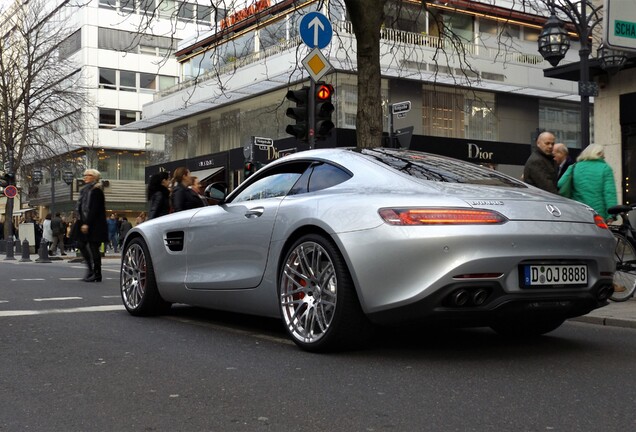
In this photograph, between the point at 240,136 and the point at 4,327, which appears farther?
the point at 240,136

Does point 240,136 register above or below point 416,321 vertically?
above

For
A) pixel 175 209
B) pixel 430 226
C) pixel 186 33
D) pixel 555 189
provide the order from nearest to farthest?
pixel 430 226
pixel 555 189
pixel 175 209
pixel 186 33

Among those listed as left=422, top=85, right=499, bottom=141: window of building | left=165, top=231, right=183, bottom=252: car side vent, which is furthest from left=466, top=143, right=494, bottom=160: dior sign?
left=165, top=231, right=183, bottom=252: car side vent

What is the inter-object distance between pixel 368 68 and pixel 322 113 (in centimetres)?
102

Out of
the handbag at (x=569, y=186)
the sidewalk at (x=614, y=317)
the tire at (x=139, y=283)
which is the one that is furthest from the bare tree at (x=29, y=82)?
the sidewalk at (x=614, y=317)

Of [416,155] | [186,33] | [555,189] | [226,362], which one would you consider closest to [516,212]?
[416,155]

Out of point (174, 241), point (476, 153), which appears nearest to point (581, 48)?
point (174, 241)

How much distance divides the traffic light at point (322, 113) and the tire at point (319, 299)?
6.30 m

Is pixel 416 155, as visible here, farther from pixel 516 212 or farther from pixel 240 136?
pixel 240 136

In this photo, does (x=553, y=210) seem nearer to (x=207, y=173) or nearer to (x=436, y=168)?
(x=436, y=168)

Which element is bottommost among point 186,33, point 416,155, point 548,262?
point 548,262

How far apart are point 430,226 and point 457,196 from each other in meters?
0.32

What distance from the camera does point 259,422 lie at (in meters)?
3.31

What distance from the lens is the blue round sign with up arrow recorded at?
10953mm
